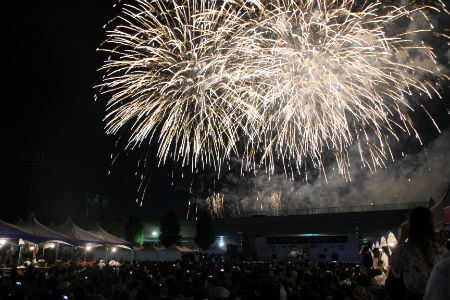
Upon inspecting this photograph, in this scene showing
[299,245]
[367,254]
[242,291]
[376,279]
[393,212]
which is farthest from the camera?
[299,245]

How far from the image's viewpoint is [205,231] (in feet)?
179

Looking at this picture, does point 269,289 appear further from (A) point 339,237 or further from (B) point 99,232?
(A) point 339,237

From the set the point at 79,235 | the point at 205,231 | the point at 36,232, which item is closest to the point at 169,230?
the point at 205,231

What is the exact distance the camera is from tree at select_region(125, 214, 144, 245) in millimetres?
58312

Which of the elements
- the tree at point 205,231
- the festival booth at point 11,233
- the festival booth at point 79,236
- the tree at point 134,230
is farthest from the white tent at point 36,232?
the tree at point 134,230

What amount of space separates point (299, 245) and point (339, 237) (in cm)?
541

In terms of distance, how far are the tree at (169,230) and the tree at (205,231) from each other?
3716 mm

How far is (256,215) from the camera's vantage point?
5509 centimetres

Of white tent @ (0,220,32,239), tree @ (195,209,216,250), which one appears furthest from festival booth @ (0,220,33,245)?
tree @ (195,209,216,250)

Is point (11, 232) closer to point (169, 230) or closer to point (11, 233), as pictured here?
point (11, 233)

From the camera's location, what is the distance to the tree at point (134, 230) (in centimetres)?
5831

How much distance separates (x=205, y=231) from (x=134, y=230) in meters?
11.9

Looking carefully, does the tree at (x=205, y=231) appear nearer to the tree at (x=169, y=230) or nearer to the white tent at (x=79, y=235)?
the tree at (x=169, y=230)

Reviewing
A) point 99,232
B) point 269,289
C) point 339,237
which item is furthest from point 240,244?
point 269,289
